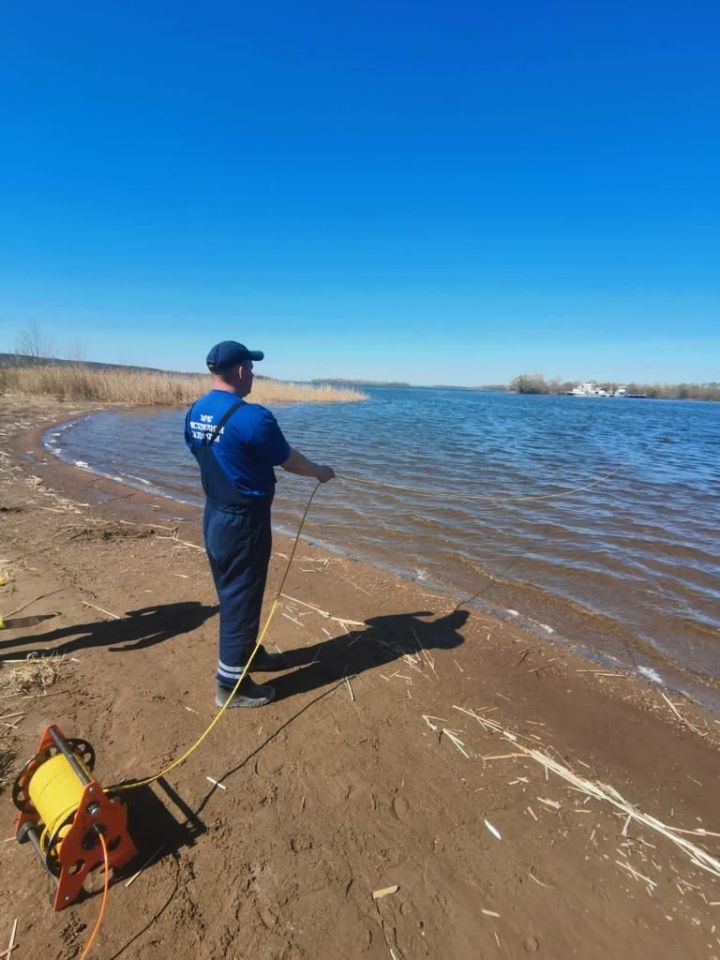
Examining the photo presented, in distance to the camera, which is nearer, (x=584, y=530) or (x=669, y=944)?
(x=669, y=944)

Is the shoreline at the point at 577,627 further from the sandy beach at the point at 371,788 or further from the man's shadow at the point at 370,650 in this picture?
the man's shadow at the point at 370,650

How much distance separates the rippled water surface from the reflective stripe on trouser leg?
3.35 meters

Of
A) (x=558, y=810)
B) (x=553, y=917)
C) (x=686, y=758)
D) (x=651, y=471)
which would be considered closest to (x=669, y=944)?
(x=553, y=917)

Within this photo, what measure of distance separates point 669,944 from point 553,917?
543 millimetres

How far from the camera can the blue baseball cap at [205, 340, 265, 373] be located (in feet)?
11.0

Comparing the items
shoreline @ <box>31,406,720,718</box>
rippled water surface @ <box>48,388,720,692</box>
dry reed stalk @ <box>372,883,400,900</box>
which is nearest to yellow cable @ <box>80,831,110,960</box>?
dry reed stalk @ <box>372,883,400,900</box>

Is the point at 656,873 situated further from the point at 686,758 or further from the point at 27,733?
the point at 27,733

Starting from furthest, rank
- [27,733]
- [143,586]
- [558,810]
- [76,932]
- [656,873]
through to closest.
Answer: [143,586] → [27,733] → [558,810] → [656,873] → [76,932]

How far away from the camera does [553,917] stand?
2.36m

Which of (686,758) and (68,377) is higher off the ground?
(68,377)

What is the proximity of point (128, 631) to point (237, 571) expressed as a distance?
2.16 m

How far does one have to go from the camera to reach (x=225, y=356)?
3.34 meters

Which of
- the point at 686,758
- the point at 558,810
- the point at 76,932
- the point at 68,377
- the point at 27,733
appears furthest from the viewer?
the point at 68,377

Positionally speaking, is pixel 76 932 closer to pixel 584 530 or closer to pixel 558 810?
pixel 558 810
